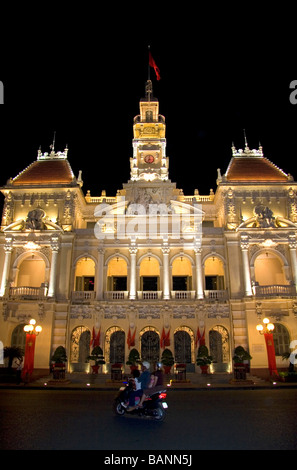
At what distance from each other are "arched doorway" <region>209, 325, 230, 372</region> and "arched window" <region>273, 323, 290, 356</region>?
3.71m

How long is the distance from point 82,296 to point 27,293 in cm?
440

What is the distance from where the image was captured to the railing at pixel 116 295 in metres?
31.0

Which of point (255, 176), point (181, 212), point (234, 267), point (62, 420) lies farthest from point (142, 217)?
point (62, 420)

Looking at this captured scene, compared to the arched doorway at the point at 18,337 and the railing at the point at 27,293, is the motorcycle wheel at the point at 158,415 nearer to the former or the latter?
the railing at the point at 27,293

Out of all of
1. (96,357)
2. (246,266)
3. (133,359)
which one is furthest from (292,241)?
(96,357)

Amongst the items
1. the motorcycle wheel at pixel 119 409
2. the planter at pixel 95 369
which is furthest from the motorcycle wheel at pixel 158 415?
the planter at pixel 95 369

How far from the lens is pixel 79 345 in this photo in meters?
30.3

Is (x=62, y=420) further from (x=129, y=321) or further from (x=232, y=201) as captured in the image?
(x=232, y=201)

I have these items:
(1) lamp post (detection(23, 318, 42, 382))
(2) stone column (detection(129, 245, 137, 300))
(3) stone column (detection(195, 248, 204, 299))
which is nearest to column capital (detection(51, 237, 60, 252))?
(2) stone column (detection(129, 245, 137, 300))

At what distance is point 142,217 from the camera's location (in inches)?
1309

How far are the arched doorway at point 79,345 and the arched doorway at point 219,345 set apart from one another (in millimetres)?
10070

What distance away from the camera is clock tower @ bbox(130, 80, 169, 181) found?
37312 millimetres

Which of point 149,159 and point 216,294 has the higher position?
point 149,159

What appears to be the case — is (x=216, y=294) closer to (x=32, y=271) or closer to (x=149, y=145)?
(x=32, y=271)
